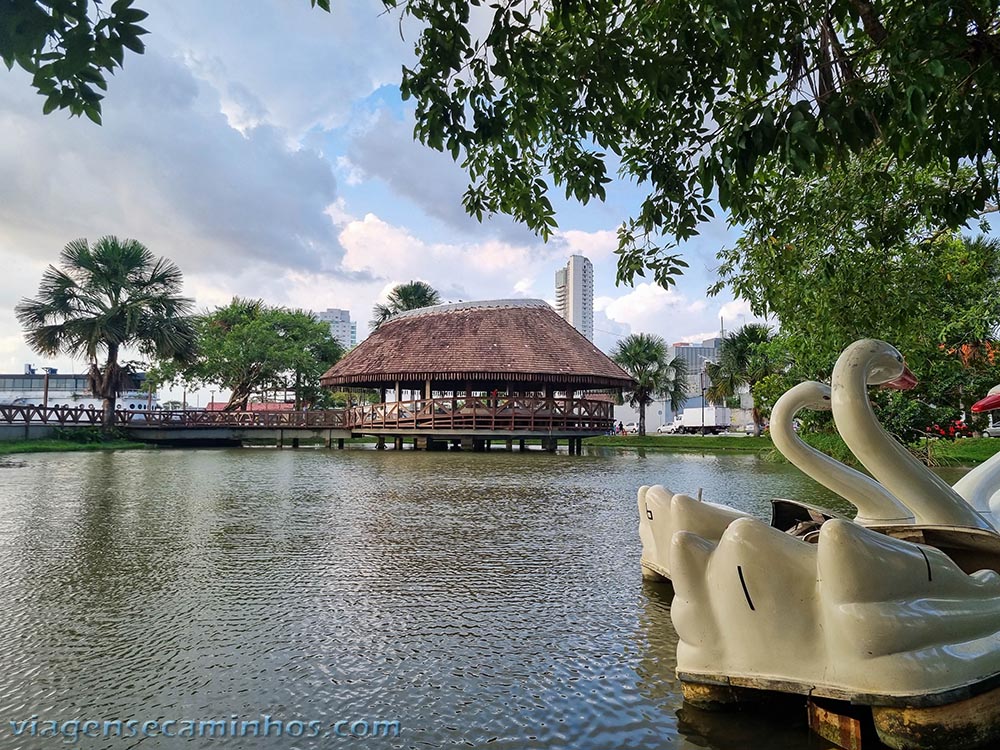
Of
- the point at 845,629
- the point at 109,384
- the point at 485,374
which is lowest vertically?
the point at 845,629

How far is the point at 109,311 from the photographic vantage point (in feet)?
71.5

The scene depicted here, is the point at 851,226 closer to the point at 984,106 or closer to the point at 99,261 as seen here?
the point at 984,106

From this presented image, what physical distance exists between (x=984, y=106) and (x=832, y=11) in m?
0.76

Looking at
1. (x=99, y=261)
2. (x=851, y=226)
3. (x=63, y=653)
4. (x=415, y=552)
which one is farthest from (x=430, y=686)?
(x=99, y=261)

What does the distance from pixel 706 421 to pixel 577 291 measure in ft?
115

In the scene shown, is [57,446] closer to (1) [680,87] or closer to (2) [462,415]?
(2) [462,415]

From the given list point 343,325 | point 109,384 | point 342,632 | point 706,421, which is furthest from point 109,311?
point 343,325

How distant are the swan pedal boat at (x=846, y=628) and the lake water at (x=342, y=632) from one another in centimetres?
22

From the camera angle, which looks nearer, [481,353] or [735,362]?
[481,353]

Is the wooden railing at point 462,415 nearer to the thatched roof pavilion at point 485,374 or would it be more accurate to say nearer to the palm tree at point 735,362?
the thatched roof pavilion at point 485,374

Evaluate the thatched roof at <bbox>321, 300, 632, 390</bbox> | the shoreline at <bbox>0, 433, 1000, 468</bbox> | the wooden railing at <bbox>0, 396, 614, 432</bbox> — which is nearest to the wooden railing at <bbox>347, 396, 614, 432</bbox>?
the wooden railing at <bbox>0, 396, 614, 432</bbox>

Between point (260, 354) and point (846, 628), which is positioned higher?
point (260, 354)

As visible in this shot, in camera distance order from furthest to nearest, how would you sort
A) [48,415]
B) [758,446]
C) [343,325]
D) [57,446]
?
[343,325]
[758,446]
[48,415]
[57,446]

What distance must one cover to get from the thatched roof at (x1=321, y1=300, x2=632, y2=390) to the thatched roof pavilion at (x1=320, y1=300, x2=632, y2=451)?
0.04 metres
